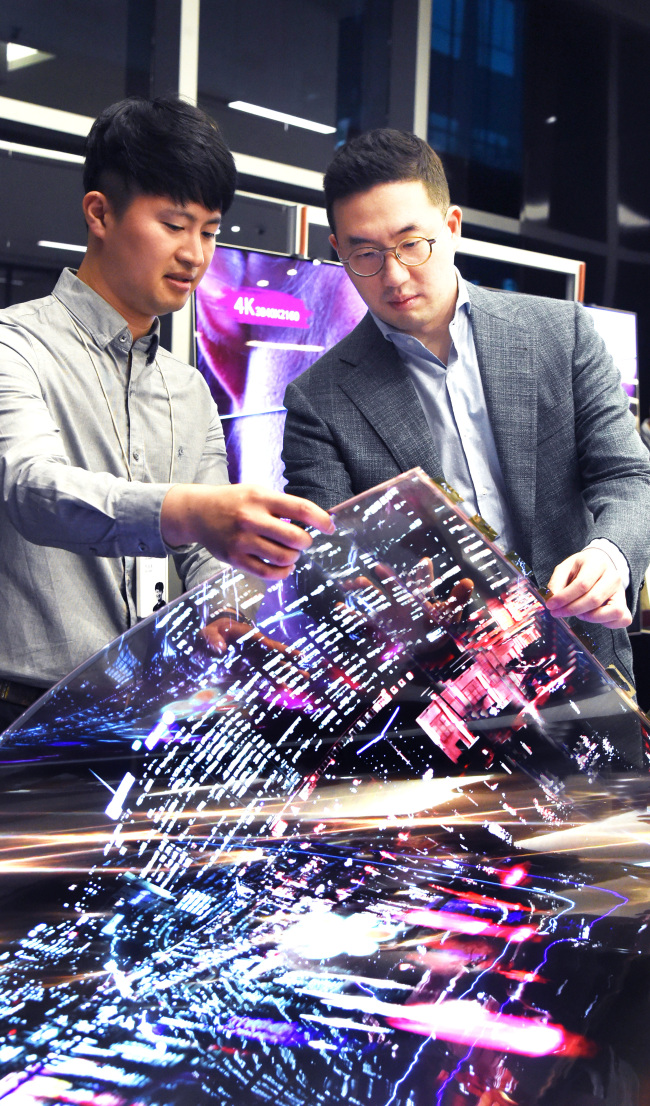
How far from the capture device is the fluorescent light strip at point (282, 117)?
3.89 metres

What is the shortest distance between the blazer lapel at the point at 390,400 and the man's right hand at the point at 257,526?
0.63 meters

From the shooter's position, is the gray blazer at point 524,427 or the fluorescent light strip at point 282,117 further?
the fluorescent light strip at point 282,117

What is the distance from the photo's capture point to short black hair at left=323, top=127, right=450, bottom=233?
1.32 metres

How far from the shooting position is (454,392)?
53.9 inches

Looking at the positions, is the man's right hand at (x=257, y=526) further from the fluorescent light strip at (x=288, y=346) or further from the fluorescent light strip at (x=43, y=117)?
the fluorescent light strip at (x=43, y=117)

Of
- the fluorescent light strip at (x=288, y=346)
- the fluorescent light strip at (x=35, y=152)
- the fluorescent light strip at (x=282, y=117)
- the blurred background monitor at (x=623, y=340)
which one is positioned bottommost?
the fluorescent light strip at (x=288, y=346)

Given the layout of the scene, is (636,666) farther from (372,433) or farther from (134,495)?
(134,495)

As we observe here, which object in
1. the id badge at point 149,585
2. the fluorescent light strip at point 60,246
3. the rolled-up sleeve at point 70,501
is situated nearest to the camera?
the rolled-up sleeve at point 70,501

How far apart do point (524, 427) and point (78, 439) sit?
0.60 metres

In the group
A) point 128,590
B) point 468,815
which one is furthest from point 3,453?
point 468,815

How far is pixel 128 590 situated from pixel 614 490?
2.13 feet

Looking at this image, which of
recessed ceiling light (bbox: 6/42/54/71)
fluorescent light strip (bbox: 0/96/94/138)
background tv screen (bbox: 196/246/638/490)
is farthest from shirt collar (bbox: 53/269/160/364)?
recessed ceiling light (bbox: 6/42/54/71)

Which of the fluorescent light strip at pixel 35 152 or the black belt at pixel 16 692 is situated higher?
the fluorescent light strip at pixel 35 152

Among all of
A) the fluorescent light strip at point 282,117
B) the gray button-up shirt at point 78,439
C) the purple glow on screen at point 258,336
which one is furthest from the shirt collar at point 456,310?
the fluorescent light strip at point 282,117
